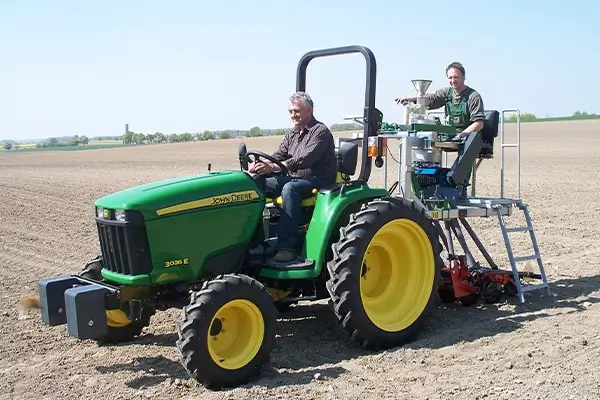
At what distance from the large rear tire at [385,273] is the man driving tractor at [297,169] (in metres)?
0.47

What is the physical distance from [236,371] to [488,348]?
215 cm

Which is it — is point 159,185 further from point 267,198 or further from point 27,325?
point 27,325

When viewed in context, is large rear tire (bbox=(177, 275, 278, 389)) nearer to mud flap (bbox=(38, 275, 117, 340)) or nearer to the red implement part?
mud flap (bbox=(38, 275, 117, 340))

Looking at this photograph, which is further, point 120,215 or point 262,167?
point 262,167

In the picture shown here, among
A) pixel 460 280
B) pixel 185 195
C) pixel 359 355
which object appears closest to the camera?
pixel 185 195

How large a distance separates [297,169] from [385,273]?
131 centimetres

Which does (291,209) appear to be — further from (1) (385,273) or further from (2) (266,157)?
(1) (385,273)

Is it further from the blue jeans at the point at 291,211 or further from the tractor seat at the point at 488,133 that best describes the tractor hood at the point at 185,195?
the tractor seat at the point at 488,133

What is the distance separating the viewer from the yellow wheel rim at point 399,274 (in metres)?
6.61

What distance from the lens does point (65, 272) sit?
9.46 metres

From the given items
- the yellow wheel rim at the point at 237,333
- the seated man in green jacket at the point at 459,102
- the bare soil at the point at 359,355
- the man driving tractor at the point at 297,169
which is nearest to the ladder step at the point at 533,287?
the bare soil at the point at 359,355

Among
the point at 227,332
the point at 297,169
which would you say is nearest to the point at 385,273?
the point at 297,169

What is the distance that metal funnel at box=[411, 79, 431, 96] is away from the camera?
28.0ft

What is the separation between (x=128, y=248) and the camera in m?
5.61
